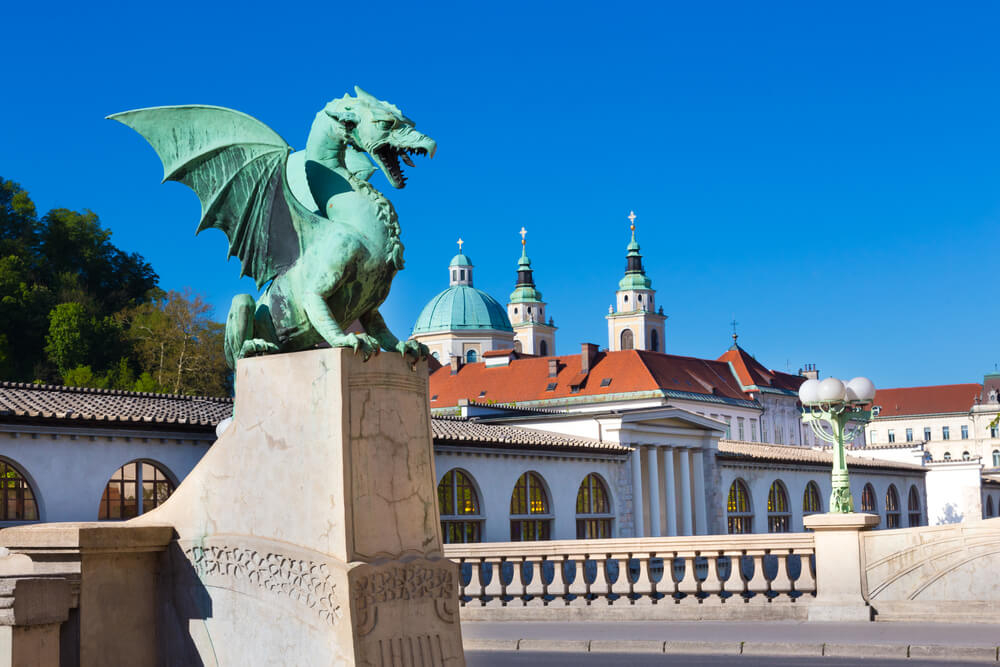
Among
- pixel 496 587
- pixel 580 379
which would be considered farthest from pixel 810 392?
pixel 580 379

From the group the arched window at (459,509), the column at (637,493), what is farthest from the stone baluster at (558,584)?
the column at (637,493)

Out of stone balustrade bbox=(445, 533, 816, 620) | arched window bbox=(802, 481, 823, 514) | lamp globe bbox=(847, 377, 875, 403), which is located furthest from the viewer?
arched window bbox=(802, 481, 823, 514)

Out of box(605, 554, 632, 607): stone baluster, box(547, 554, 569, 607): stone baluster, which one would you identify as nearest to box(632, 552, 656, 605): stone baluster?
box(605, 554, 632, 607): stone baluster

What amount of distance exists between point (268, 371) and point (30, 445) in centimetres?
2234

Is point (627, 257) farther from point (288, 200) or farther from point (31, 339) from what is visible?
point (288, 200)

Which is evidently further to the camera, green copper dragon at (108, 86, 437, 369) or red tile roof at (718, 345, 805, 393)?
red tile roof at (718, 345, 805, 393)

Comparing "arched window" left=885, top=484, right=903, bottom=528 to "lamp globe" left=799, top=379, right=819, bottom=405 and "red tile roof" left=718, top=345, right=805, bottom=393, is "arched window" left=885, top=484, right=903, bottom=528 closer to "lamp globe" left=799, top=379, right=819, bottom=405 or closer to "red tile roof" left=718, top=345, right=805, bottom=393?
"lamp globe" left=799, top=379, right=819, bottom=405

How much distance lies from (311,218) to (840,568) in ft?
30.0

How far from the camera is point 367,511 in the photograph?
21.8ft

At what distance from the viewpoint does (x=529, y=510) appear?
4138 centimetres

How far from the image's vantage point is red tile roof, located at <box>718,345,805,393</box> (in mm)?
121125

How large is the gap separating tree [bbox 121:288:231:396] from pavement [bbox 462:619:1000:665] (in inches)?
1912

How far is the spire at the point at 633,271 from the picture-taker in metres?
155

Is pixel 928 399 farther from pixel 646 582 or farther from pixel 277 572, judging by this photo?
pixel 277 572
